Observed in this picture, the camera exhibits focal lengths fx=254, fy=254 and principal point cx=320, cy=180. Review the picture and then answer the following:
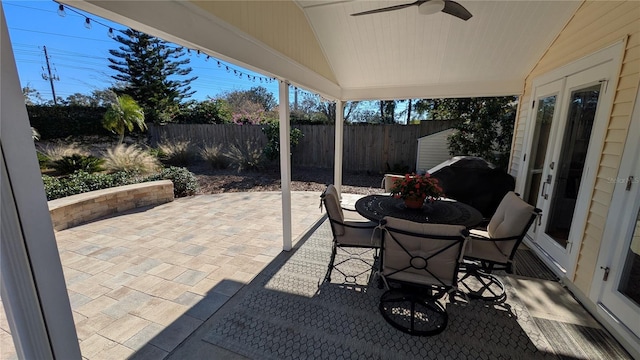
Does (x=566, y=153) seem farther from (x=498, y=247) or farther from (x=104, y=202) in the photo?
(x=104, y=202)

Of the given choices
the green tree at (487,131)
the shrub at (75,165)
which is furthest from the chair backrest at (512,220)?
the shrub at (75,165)

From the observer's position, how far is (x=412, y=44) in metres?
3.43

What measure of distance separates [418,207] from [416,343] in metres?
1.20

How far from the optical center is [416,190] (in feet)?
8.16

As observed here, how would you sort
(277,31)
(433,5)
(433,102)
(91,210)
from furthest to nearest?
(433,102), (91,210), (277,31), (433,5)

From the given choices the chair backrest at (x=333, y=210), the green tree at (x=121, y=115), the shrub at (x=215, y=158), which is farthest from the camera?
the green tree at (x=121, y=115)

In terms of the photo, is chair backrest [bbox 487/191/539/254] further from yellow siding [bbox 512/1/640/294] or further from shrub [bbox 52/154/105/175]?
shrub [bbox 52/154/105/175]

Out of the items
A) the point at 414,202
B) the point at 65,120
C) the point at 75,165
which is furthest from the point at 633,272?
the point at 65,120

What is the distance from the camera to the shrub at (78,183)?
164 inches

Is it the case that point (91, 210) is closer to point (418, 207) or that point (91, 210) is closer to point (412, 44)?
point (418, 207)

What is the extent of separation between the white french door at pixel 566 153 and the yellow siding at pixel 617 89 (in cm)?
8

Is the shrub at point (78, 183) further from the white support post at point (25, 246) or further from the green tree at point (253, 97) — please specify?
the green tree at point (253, 97)

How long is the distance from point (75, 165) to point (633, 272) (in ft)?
28.8

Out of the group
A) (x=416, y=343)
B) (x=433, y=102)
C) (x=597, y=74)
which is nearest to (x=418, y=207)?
(x=416, y=343)
